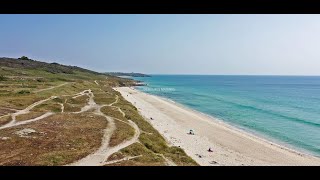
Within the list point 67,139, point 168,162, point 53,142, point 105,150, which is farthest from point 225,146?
point 53,142

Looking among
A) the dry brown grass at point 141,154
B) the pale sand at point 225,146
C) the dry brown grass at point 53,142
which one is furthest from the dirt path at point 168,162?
the dry brown grass at point 53,142

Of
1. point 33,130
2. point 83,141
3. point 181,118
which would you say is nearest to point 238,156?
point 83,141

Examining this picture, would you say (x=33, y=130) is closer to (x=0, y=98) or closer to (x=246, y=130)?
(x=0, y=98)

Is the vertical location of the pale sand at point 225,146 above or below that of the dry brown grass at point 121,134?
below

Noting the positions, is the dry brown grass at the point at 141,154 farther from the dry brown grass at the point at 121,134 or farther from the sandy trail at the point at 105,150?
the dry brown grass at the point at 121,134

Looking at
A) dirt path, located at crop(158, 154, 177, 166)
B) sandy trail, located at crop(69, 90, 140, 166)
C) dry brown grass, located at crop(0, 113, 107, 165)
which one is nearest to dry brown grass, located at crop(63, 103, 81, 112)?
dry brown grass, located at crop(0, 113, 107, 165)

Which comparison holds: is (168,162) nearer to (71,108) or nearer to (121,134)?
(121,134)

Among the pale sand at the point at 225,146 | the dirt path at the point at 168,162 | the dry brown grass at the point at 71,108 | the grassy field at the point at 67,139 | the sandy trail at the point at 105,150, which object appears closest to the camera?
the sandy trail at the point at 105,150

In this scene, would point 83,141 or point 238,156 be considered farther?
point 238,156
